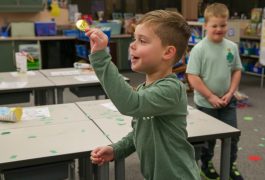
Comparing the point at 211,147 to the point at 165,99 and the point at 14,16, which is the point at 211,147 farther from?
the point at 14,16

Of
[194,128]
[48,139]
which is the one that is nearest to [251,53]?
[194,128]

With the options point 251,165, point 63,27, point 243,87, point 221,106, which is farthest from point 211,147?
point 63,27

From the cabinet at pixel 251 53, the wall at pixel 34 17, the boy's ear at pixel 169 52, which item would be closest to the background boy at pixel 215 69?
the boy's ear at pixel 169 52

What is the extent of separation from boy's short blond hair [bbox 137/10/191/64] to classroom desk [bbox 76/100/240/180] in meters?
0.66

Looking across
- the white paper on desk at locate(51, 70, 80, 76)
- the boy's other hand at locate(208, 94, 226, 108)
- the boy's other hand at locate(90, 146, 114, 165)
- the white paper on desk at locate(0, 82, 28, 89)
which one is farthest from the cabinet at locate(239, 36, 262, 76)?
the boy's other hand at locate(90, 146, 114, 165)

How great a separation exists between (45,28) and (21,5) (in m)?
0.60

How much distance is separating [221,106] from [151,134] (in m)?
1.26

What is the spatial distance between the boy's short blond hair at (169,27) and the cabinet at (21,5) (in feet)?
20.2

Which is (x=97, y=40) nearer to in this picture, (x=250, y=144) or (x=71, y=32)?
(x=250, y=144)

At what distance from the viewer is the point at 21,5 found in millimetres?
6848

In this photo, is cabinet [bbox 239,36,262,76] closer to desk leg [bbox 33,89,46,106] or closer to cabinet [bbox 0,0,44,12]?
cabinet [bbox 0,0,44,12]

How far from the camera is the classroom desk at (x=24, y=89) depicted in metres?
2.77

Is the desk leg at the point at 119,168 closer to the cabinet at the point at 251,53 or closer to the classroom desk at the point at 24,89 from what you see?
the classroom desk at the point at 24,89

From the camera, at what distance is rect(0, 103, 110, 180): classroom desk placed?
1.49 m
